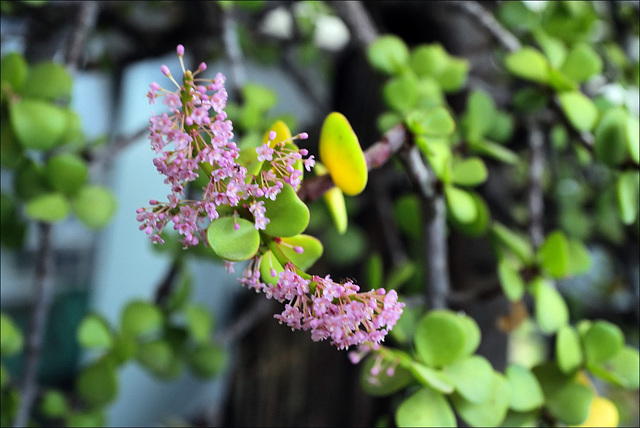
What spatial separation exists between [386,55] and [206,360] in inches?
12.8

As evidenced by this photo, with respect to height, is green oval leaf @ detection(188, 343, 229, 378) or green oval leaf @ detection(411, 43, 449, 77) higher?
green oval leaf @ detection(411, 43, 449, 77)

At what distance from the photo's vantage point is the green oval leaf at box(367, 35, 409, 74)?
0.39 m

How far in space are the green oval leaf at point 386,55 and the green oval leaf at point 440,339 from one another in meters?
0.19

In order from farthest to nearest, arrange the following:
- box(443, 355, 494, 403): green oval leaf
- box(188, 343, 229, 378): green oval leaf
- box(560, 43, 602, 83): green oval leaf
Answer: box(188, 343, 229, 378): green oval leaf < box(560, 43, 602, 83): green oval leaf < box(443, 355, 494, 403): green oval leaf

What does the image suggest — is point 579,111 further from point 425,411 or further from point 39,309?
point 39,309

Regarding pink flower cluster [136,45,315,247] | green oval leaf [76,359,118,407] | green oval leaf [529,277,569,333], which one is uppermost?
pink flower cluster [136,45,315,247]

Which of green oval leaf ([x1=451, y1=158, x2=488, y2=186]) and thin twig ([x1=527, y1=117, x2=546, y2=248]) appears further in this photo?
thin twig ([x1=527, y1=117, x2=546, y2=248])

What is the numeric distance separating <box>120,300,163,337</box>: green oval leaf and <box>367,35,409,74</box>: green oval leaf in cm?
28

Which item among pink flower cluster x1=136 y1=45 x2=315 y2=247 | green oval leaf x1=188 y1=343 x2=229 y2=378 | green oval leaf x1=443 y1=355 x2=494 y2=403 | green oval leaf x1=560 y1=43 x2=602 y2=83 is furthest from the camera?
green oval leaf x1=188 y1=343 x2=229 y2=378

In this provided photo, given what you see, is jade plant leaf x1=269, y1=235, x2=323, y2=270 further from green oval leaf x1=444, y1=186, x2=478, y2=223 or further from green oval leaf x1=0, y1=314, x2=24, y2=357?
green oval leaf x1=0, y1=314, x2=24, y2=357

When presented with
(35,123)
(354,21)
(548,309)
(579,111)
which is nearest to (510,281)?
(548,309)

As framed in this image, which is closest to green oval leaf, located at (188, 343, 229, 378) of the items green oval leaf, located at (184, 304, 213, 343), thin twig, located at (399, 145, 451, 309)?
green oval leaf, located at (184, 304, 213, 343)

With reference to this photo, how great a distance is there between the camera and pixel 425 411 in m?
0.30

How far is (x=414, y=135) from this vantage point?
0.30 metres
